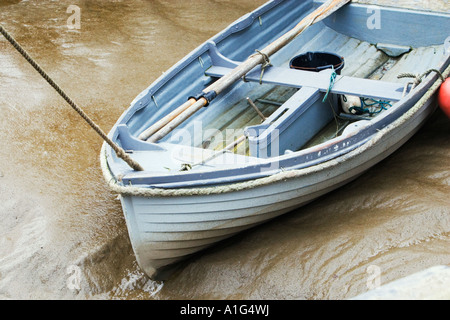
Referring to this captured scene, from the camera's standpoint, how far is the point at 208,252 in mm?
4039

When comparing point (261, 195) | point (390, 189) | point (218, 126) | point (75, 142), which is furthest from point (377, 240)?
point (75, 142)

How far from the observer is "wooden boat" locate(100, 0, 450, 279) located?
353cm

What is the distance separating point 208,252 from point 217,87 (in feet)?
4.68

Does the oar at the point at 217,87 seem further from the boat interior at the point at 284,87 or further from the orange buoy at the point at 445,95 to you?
the orange buoy at the point at 445,95

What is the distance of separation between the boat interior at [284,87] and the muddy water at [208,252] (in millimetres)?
637

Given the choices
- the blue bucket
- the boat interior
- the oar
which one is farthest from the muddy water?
the blue bucket

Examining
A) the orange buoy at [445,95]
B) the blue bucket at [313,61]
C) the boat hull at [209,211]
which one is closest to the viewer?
the boat hull at [209,211]

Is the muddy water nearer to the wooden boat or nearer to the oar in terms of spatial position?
the wooden boat

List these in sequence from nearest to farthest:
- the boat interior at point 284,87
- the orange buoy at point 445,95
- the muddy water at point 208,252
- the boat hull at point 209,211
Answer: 1. the boat hull at point 209,211
2. the muddy water at point 208,252
3. the boat interior at point 284,87
4. the orange buoy at point 445,95

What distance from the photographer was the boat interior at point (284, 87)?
13.0ft

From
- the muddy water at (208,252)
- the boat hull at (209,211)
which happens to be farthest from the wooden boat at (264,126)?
the muddy water at (208,252)

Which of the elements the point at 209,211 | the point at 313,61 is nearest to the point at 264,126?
the point at 209,211

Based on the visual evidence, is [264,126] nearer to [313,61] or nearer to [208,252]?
[208,252]

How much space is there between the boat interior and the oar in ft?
0.43
